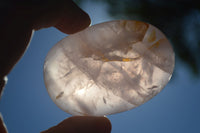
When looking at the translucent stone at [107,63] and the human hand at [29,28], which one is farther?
the translucent stone at [107,63]

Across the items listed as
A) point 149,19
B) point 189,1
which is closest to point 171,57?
point 149,19

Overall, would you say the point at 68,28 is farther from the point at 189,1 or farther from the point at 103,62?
the point at 189,1

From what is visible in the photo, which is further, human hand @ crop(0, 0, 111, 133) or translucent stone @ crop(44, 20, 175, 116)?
translucent stone @ crop(44, 20, 175, 116)

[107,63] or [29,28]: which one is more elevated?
[29,28]

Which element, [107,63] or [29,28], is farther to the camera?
[107,63]
